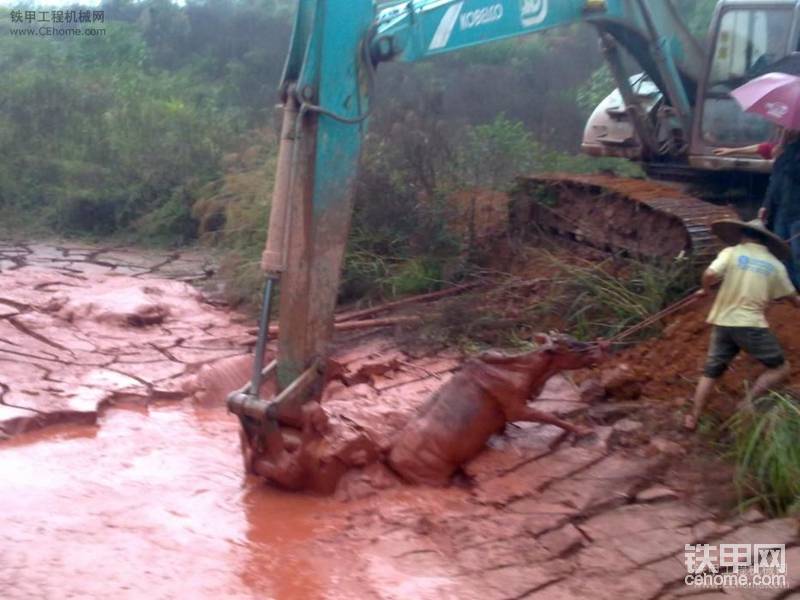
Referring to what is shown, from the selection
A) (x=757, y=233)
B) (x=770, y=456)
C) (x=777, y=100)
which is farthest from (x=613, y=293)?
(x=770, y=456)

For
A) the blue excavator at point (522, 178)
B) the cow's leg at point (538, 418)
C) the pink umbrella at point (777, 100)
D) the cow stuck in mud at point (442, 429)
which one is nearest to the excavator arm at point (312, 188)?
the blue excavator at point (522, 178)

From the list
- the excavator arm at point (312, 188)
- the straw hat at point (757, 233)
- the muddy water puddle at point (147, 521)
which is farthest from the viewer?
the straw hat at point (757, 233)

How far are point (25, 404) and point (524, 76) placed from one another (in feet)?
50.0

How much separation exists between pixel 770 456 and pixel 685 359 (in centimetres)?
152

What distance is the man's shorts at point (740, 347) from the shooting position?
6.04m

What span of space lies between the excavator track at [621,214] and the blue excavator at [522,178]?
15 millimetres

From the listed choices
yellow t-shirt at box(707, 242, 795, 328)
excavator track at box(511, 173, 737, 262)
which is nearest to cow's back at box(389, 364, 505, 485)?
yellow t-shirt at box(707, 242, 795, 328)

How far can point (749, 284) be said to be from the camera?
602 cm

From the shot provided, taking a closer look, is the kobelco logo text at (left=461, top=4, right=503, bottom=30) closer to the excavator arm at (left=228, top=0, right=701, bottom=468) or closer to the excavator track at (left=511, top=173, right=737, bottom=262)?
the excavator arm at (left=228, top=0, right=701, bottom=468)

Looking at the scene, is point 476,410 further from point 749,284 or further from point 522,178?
point 522,178

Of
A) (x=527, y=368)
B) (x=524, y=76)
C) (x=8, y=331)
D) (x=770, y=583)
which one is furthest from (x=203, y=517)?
(x=524, y=76)

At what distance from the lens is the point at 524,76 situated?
2056 cm

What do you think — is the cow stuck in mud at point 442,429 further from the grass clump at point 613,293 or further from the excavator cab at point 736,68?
the excavator cab at point 736,68

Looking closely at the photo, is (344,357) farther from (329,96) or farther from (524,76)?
(524,76)
